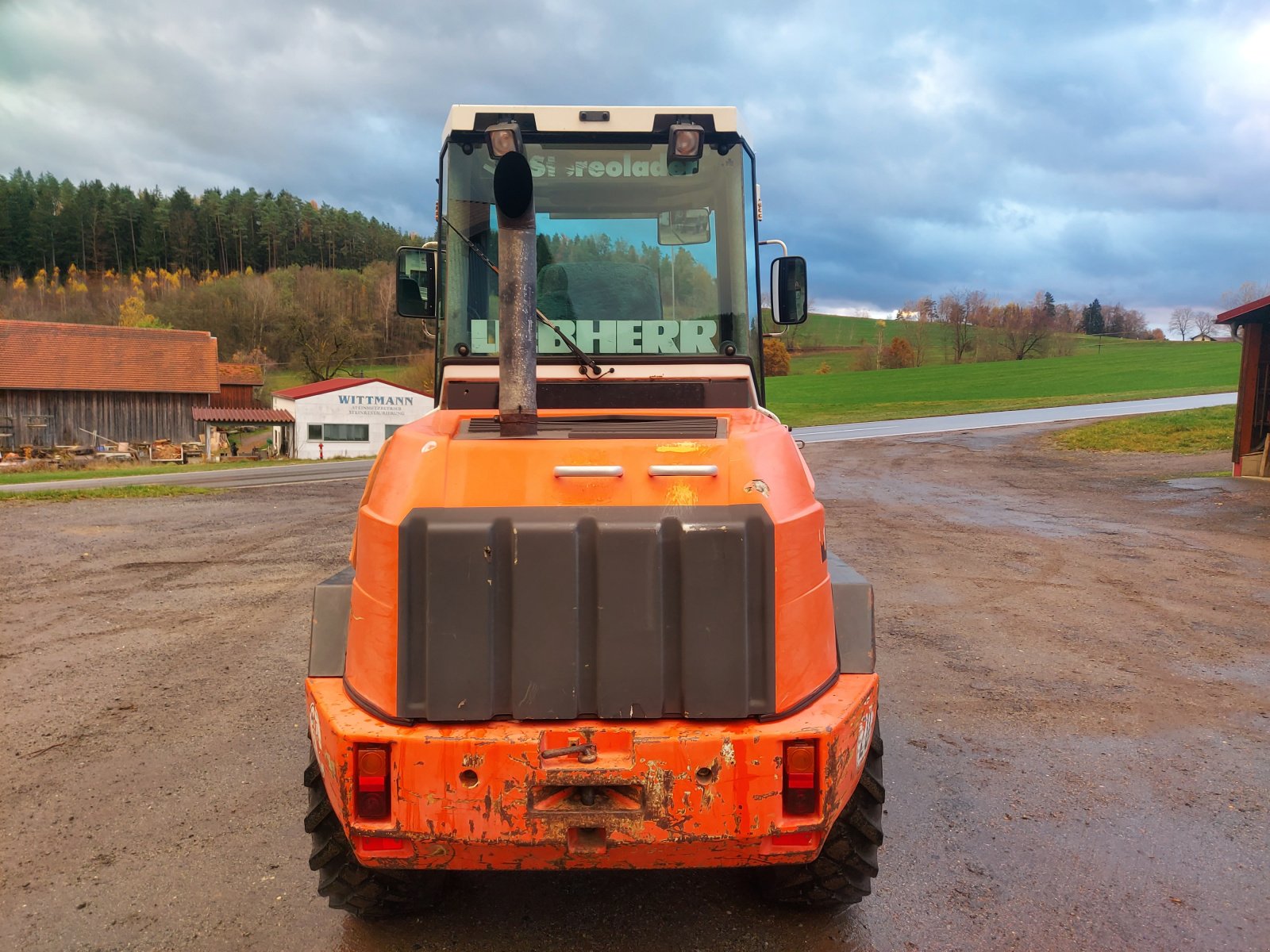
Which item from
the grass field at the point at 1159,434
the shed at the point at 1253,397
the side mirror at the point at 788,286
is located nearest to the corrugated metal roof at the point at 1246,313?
the shed at the point at 1253,397

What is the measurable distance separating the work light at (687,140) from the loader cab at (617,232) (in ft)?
0.04

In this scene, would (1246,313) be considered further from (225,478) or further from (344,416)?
(344,416)

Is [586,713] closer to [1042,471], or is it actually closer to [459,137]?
[459,137]

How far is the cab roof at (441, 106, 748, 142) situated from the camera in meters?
3.84

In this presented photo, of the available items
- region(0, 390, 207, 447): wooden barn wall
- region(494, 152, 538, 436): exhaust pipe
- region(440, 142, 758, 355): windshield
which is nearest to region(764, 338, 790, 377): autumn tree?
region(440, 142, 758, 355): windshield

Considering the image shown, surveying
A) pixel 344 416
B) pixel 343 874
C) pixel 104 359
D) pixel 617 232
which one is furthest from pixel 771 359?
pixel 104 359

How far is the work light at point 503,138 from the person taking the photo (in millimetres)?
3715

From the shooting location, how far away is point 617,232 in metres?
3.91

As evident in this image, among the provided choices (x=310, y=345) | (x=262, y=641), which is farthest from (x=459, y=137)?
(x=310, y=345)

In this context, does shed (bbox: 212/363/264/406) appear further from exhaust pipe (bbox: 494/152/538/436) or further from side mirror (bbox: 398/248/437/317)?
exhaust pipe (bbox: 494/152/538/436)

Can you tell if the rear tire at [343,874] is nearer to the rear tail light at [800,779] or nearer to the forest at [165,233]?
the rear tail light at [800,779]

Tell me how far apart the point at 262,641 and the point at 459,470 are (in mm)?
4959

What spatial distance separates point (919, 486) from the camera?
57.9ft

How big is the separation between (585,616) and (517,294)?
0.96 metres
